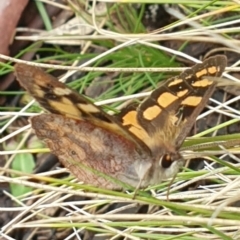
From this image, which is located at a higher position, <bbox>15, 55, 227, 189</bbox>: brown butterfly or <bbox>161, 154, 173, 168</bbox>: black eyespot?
<bbox>15, 55, 227, 189</bbox>: brown butterfly

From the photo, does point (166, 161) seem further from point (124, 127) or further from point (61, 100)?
point (61, 100)

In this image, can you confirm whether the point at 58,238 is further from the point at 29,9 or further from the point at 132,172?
the point at 29,9

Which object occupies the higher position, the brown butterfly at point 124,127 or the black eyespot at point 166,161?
the brown butterfly at point 124,127

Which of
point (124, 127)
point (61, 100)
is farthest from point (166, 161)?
point (61, 100)

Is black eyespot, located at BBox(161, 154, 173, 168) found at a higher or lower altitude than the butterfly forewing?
lower

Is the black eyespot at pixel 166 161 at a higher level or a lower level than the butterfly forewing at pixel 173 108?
lower
